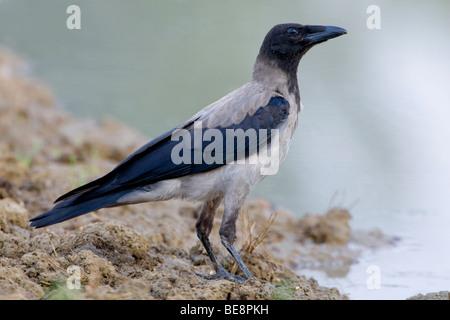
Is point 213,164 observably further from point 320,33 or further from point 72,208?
point 320,33

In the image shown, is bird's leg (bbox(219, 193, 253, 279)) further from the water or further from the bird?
the water

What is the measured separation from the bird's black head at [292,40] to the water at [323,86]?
7.28ft

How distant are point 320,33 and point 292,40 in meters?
0.25

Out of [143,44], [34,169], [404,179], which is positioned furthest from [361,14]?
[34,169]

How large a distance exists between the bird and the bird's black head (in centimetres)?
41

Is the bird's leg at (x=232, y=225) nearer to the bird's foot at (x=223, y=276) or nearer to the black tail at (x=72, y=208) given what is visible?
the bird's foot at (x=223, y=276)

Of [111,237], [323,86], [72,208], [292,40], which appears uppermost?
[323,86]

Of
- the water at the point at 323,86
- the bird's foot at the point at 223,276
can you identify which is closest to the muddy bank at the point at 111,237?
the bird's foot at the point at 223,276

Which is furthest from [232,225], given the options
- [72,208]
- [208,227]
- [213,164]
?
[72,208]

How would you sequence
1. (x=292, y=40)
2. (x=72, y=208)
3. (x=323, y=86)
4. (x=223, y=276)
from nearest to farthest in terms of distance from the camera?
(x=72, y=208), (x=223, y=276), (x=292, y=40), (x=323, y=86)

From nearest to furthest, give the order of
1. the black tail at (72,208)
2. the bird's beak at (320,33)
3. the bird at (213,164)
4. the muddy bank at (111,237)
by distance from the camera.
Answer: the muddy bank at (111,237) < the black tail at (72,208) < the bird at (213,164) < the bird's beak at (320,33)

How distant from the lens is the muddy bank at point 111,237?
15.0 feet

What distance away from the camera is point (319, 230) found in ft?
25.4

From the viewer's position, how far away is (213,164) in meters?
5.56
